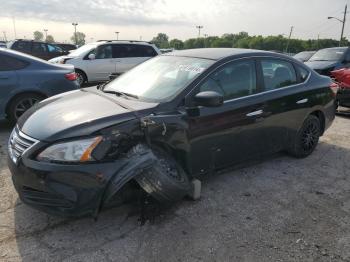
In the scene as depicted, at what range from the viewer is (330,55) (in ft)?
41.4

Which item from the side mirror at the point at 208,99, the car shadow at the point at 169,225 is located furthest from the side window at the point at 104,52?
the side mirror at the point at 208,99

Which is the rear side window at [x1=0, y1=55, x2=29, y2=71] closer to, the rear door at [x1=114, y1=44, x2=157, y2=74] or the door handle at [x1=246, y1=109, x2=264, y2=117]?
the door handle at [x1=246, y1=109, x2=264, y2=117]

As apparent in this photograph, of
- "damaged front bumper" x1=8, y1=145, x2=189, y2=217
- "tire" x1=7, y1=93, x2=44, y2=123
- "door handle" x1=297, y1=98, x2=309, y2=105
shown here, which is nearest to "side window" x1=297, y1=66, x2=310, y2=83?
"door handle" x1=297, y1=98, x2=309, y2=105

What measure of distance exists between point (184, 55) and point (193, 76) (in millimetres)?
706

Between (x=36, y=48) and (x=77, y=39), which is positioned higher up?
(x=36, y=48)

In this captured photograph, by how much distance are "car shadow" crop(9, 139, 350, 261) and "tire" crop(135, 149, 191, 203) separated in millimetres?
272

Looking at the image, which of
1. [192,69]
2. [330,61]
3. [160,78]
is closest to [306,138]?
[192,69]

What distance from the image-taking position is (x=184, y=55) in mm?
4520

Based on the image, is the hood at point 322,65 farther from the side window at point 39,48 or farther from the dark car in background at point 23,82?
the side window at point 39,48

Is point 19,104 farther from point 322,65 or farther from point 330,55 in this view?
point 330,55

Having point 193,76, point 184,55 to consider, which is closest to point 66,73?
point 184,55

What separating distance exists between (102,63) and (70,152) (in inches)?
391

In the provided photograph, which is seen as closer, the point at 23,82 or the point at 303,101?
the point at 303,101

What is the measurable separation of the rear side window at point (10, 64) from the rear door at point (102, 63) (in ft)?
19.7
